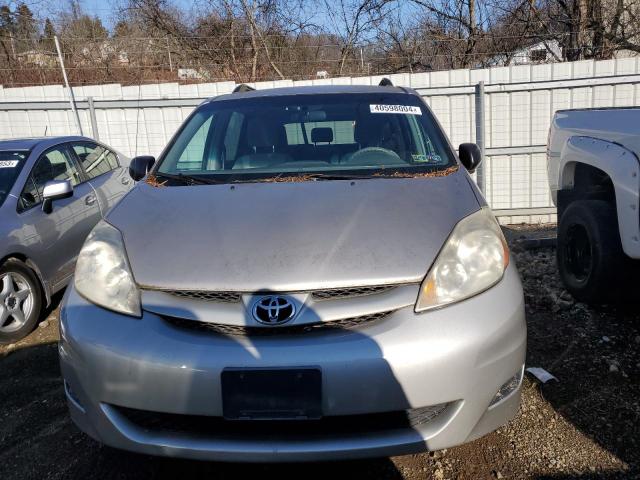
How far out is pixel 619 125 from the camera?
333cm

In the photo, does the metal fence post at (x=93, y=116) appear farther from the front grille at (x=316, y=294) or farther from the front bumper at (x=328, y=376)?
the front grille at (x=316, y=294)

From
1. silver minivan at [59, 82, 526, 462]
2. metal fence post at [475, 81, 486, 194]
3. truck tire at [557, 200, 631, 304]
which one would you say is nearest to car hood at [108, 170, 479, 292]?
silver minivan at [59, 82, 526, 462]

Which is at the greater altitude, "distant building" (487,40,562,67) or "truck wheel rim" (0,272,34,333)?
"distant building" (487,40,562,67)

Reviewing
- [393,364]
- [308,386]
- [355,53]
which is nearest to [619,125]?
[393,364]

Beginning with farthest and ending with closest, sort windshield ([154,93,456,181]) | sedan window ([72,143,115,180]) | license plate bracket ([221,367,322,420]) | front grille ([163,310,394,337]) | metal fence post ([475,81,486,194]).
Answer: metal fence post ([475,81,486,194])
sedan window ([72,143,115,180])
windshield ([154,93,456,181])
front grille ([163,310,394,337])
license plate bracket ([221,367,322,420])

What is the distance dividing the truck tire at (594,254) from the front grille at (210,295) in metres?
2.82

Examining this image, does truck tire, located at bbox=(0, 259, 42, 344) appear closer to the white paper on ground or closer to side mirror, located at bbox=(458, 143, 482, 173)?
side mirror, located at bbox=(458, 143, 482, 173)

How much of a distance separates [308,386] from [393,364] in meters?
0.30

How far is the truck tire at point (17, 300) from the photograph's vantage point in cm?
406

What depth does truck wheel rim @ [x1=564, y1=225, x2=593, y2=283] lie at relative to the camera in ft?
13.0

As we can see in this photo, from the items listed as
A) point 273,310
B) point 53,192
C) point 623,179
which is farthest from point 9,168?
point 623,179

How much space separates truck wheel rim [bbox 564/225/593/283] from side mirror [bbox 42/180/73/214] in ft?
13.6

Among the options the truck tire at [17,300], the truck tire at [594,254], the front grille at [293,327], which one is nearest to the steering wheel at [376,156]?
the front grille at [293,327]

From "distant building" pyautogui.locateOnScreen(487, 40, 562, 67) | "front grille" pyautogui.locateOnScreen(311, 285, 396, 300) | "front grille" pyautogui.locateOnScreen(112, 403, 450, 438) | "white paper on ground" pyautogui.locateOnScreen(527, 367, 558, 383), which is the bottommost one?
"white paper on ground" pyautogui.locateOnScreen(527, 367, 558, 383)
